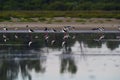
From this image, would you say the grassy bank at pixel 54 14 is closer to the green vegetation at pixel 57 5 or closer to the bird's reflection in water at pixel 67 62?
the green vegetation at pixel 57 5

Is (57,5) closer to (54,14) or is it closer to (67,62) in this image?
(54,14)

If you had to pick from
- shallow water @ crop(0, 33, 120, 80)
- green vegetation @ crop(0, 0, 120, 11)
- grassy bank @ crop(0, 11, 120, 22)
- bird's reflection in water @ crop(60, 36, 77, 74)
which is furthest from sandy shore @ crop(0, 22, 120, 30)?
bird's reflection in water @ crop(60, 36, 77, 74)

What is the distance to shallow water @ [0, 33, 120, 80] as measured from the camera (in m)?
28.6

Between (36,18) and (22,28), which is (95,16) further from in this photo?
(22,28)

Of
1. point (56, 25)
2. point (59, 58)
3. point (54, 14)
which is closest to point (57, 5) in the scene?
point (54, 14)

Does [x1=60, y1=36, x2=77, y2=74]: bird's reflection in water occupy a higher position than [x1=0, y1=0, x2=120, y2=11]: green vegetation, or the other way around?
[x1=60, y1=36, x2=77, y2=74]: bird's reflection in water

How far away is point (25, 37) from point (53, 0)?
82.3 feet

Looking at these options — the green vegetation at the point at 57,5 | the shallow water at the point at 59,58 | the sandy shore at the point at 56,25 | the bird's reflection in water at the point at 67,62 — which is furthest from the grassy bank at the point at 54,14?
the bird's reflection in water at the point at 67,62

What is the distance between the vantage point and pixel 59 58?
1293 inches

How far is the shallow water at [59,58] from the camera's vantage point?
28.6 meters

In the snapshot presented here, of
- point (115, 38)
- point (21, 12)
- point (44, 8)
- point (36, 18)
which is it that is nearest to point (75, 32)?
point (115, 38)

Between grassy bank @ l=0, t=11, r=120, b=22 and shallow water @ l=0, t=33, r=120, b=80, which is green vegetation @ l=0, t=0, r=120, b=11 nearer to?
grassy bank @ l=0, t=11, r=120, b=22

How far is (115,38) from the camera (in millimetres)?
42812

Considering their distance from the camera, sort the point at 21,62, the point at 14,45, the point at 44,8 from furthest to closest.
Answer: the point at 44,8
the point at 14,45
the point at 21,62
